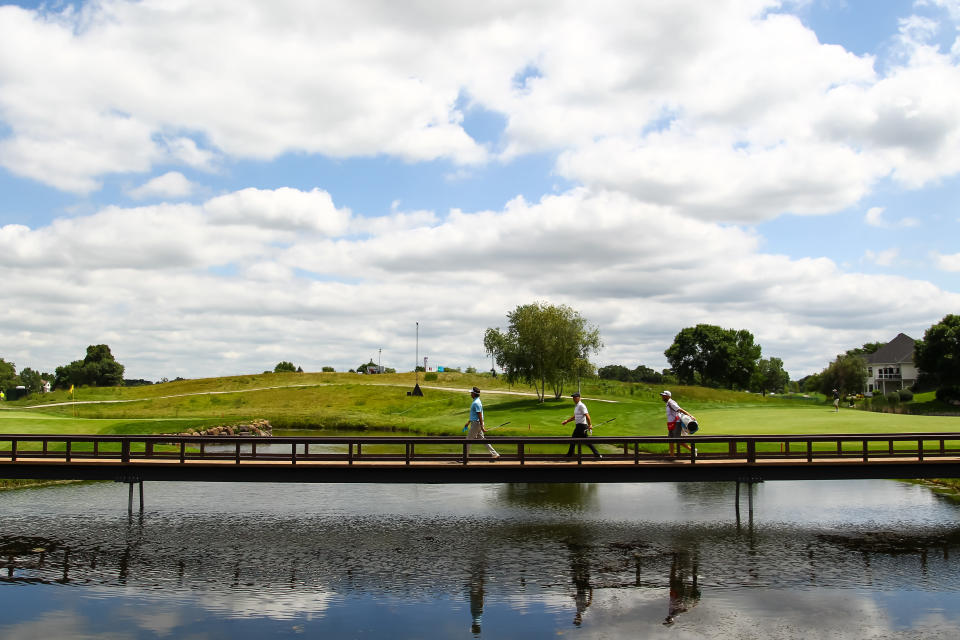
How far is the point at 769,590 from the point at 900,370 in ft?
481

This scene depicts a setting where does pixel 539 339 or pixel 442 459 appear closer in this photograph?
pixel 442 459

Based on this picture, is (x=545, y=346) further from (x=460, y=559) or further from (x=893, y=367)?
(x=893, y=367)

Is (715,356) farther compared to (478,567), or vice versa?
(715,356)

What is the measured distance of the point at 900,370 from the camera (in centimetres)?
14300

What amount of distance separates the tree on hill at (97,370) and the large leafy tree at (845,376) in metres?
149

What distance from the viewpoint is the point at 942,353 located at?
9925 centimetres

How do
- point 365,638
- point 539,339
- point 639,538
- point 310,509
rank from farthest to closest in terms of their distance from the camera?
point 539,339 → point 310,509 → point 639,538 → point 365,638

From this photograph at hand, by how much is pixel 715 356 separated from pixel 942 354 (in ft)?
168

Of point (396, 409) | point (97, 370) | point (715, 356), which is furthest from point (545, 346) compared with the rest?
point (97, 370)

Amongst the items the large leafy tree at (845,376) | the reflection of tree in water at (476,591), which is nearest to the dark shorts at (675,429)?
the reflection of tree in water at (476,591)

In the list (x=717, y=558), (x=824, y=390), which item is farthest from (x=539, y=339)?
(x=824, y=390)

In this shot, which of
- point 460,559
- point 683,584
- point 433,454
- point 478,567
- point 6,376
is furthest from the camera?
point 6,376

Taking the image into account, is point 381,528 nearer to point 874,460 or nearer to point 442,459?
point 442,459

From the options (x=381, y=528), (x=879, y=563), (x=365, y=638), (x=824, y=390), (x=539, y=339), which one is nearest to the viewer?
(x=365, y=638)
